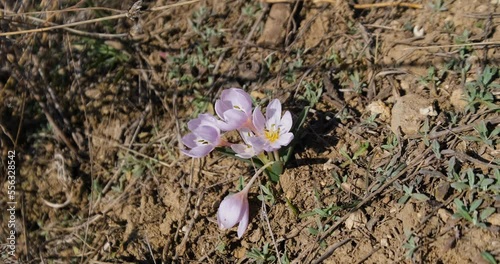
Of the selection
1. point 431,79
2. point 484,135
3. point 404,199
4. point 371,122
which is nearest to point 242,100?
point 371,122

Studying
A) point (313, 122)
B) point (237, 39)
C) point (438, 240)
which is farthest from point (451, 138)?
point (237, 39)

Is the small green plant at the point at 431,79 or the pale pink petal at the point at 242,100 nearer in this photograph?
the pale pink petal at the point at 242,100

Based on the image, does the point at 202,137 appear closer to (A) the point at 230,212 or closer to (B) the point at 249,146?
(B) the point at 249,146

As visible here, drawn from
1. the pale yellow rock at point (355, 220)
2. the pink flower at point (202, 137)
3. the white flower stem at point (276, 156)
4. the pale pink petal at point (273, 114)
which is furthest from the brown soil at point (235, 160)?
the pink flower at point (202, 137)

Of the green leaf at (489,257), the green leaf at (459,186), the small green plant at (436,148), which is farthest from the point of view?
the small green plant at (436,148)

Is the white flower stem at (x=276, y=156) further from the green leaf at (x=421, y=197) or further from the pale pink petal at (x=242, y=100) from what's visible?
the green leaf at (x=421, y=197)

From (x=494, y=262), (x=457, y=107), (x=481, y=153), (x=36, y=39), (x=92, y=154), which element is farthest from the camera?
(x=36, y=39)

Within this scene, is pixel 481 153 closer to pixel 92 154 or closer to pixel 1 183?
pixel 92 154
